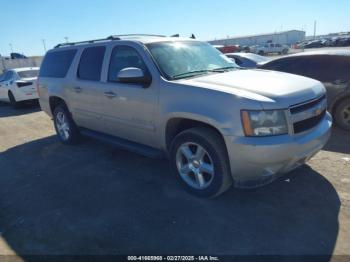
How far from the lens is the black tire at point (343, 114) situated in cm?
582

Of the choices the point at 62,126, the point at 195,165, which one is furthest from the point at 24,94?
the point at 195,165

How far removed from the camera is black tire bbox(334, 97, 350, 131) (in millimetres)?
5817

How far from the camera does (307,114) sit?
11.1ft

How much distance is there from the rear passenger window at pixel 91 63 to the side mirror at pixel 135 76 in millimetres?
1155

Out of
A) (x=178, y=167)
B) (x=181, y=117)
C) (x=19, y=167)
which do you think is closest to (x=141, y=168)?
(x=178, y=167)

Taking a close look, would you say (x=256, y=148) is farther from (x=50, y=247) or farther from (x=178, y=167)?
(x=50, y=247)

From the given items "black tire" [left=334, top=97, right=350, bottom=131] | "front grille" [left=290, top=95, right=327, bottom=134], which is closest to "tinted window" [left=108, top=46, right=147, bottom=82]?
"front grille" [left=290, top=95, right=327, bottom=134]

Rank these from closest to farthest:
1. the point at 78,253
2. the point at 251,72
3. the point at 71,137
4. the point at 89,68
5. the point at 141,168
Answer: the point at 78,253 → the point at 251,72 → the point at 141,168 → the point at 89,68 → the point at 71,137

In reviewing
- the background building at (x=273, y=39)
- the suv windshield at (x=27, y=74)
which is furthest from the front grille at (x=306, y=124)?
the background building at (x=273, y=39)

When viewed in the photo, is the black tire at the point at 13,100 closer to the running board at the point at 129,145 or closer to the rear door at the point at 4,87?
the rear door at the point at 4,87

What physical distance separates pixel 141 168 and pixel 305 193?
244 centimetres

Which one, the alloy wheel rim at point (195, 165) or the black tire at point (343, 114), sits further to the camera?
the black tire at point (343, 114)

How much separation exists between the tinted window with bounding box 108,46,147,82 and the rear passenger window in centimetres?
31

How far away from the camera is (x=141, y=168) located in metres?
4.91
